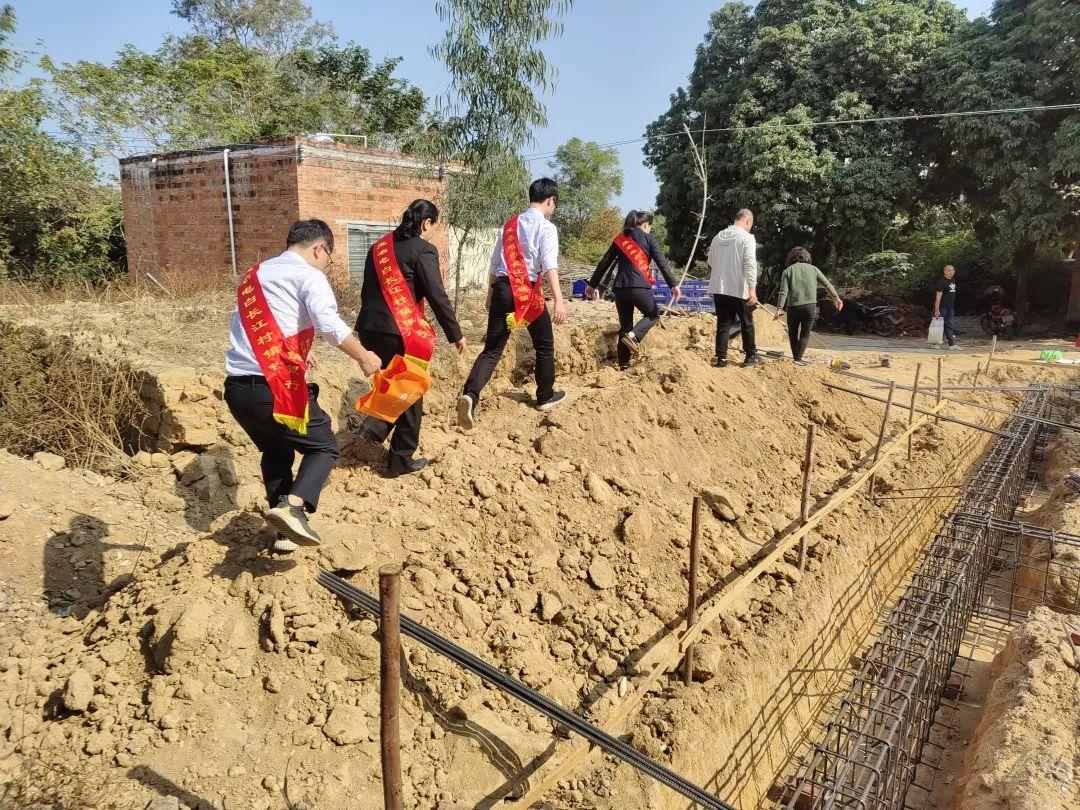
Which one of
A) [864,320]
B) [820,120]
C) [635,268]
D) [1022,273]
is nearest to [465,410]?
[635,268]

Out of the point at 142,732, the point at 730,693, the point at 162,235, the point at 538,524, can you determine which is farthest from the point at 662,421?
the point at 162,235

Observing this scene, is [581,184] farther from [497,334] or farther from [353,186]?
[497,334]

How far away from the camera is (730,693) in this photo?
3.28m

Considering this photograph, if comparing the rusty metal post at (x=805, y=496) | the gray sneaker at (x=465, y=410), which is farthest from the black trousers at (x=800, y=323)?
the gray sneaker at (x=465, y=410)

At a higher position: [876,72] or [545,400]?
[876,72]

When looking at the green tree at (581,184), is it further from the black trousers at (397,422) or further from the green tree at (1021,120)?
the black trousers at (397,422)

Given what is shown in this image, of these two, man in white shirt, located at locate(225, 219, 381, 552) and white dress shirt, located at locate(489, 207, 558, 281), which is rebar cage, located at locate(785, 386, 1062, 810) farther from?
white dress shirt, located at locate(489, 207, 558, 281)

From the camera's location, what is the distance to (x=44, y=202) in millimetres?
11797

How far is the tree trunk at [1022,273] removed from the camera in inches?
498

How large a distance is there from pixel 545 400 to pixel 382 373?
5.83 ft

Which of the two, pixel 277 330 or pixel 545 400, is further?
pixel 545 400

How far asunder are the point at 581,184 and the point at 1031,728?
79.8 ft

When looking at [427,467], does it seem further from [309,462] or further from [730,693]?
[730,693]

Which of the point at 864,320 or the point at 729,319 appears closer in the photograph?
the point at 729,319
